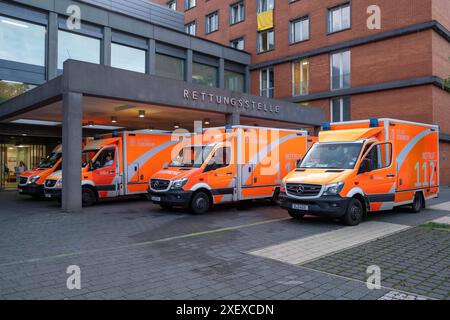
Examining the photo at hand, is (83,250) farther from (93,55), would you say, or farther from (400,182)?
(93,55)

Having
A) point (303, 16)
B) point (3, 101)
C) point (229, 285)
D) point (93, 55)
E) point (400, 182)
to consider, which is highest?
point (303, 16)

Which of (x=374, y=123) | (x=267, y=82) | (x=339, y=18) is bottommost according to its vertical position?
(x=374, y=123)

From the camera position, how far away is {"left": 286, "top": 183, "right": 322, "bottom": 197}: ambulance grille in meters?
9.54

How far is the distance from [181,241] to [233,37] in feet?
94.4

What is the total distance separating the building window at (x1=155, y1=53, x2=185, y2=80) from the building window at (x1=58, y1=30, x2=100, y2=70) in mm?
4498

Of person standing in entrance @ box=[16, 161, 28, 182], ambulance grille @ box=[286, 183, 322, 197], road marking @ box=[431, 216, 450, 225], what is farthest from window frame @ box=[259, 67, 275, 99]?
ambulance grille @ box=[286, 183, 322, 197]

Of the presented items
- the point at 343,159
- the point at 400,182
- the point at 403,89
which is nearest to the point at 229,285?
the point at 343,159

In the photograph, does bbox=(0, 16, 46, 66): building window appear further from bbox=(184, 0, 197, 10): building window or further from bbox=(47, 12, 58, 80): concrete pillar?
bbox=(184, 0, 197, 10): building window

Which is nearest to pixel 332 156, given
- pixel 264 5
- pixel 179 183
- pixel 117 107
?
pixel 179 183

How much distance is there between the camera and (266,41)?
31.7m

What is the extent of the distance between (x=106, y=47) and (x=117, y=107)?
9.88 meters

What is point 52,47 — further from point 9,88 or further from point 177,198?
point 177,198

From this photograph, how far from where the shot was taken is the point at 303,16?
28.6m

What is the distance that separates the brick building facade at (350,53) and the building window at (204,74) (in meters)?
3.90
